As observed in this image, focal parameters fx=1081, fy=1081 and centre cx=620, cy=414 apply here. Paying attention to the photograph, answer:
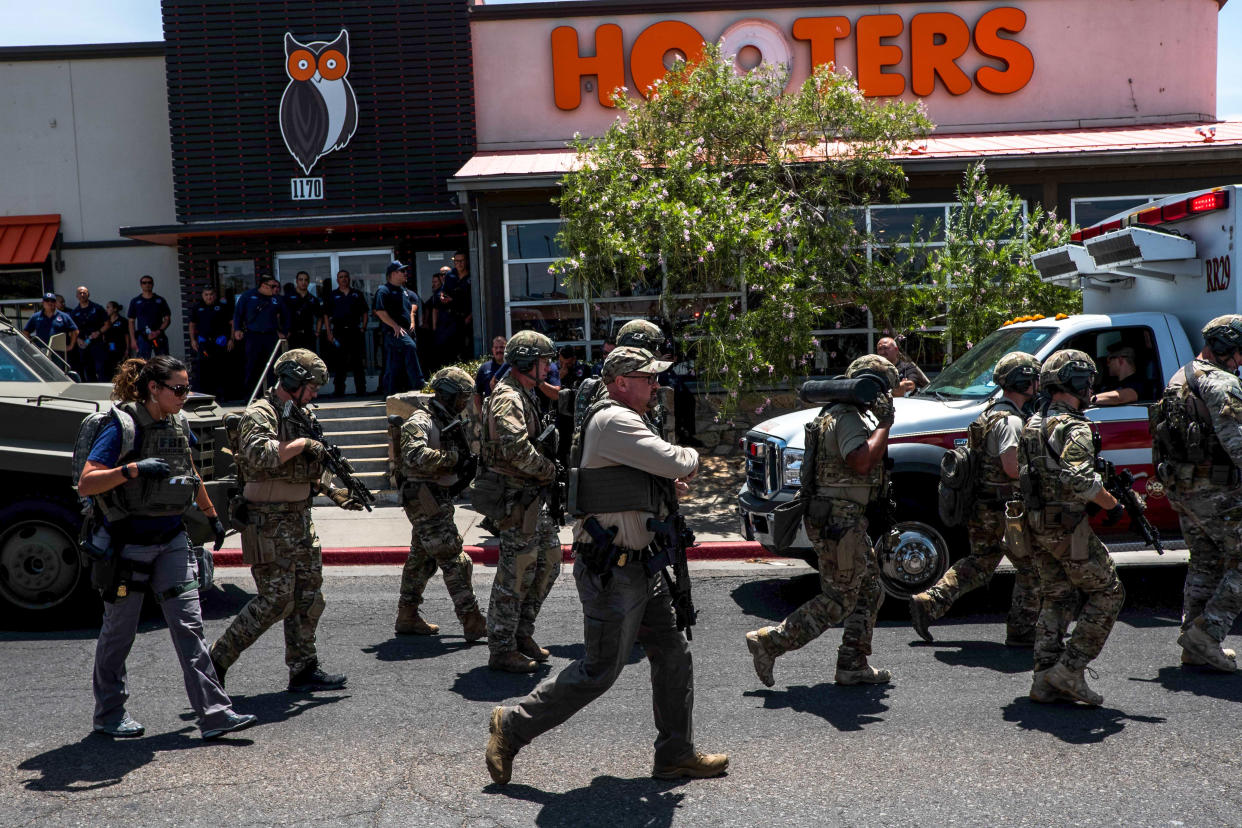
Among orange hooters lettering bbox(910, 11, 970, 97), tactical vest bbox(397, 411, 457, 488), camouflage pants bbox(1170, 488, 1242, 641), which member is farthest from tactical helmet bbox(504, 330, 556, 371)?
orange hooters lettering bbox(910, 11, 970, 97)

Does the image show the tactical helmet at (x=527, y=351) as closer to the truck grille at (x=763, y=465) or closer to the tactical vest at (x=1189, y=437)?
the truck grille at (x=763, y=465)

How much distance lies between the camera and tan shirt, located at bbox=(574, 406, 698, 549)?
418 cm

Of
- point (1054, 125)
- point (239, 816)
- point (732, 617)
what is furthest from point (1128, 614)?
point (1054, 125)

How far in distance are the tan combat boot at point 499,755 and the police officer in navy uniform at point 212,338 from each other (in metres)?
12.1

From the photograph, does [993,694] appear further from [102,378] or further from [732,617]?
Answer: [102,378]

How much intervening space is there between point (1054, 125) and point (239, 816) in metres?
15.5

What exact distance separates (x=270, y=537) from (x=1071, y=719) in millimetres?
3989

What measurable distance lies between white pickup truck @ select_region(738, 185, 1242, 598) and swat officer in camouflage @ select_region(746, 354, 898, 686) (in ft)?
3.26

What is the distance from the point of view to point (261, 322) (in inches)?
549

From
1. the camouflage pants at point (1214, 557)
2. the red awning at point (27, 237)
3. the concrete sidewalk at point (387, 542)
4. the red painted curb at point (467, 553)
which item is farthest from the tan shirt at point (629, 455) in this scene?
the red awning at point (27, 237)

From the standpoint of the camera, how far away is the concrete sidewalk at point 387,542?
9266mm

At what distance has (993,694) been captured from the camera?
5430 millimetres

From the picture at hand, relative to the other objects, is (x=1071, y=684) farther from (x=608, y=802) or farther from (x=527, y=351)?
(x=527, y=351)

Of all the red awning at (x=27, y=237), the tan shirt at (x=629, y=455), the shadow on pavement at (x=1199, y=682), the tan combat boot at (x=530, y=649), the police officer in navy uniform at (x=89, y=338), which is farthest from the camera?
the red awning at (x=27, y=237)
